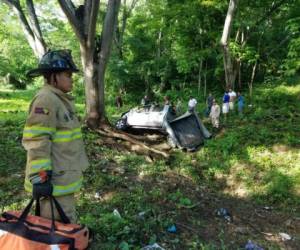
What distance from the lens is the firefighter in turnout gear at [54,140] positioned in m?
2.61

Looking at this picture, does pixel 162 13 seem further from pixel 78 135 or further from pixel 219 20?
pixel 78 135

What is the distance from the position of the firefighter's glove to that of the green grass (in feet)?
5.56

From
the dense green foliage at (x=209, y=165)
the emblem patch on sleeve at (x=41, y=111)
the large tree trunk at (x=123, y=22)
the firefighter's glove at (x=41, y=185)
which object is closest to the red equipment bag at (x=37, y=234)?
the firefighter's glove at (x=41, y=185)

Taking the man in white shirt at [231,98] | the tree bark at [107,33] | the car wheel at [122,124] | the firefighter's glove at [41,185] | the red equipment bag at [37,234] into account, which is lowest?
the car wheel at [122,124]

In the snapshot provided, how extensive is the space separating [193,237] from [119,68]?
17.8 metres

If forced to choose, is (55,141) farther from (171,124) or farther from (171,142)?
(171,124)

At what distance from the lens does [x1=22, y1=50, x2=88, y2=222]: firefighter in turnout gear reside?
2.61 m

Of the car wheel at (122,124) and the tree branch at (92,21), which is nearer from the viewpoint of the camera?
the tree branch at (92,21)

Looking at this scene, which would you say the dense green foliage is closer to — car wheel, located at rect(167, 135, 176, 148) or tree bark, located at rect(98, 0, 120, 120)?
car wheel, located at rect(167, 135, 176, 148)

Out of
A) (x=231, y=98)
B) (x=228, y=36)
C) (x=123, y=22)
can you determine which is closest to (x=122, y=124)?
(x=231, y=98)

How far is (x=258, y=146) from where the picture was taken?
10000 mm

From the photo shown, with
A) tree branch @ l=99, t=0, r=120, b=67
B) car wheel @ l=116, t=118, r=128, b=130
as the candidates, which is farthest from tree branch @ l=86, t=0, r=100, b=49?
car wheel @ l=116, t=118, r=128, b=130

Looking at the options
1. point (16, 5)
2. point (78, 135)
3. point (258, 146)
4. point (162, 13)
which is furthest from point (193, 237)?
point (162, 13)

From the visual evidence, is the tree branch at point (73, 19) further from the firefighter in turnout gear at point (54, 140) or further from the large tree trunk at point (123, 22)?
the large tree trunk at point (123, 22)
